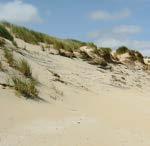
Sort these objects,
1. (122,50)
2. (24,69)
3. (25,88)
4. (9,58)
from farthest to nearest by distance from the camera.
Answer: (122,50) → (9,58) → (24,69) → (25,88)

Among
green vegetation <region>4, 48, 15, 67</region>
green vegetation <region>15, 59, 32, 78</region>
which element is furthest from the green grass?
green vegetation <region>4, 48, 15, 67</region>

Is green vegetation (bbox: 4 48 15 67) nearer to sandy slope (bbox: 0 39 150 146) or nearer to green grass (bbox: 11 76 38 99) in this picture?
sandy slope (bbox: 0 39 150 146)

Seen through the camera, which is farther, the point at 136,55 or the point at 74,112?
the point at 136,55

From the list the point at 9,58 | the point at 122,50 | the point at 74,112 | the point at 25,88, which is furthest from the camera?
the point at 122,50

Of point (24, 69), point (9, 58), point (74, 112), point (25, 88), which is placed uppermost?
point (9, 58)

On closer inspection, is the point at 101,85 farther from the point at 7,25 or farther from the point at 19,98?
the point at 7,25

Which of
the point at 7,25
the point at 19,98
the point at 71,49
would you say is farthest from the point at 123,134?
the point at 7,25

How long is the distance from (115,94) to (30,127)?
4.93 metres

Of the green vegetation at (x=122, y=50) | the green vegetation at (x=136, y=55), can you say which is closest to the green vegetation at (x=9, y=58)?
the green vegetation at (x=136, y=55)

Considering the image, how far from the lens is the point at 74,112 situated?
8812 mm

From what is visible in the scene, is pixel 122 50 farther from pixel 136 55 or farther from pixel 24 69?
pixel 24 69

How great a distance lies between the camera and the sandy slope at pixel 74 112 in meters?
7.07

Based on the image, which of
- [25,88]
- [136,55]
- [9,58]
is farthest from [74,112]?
[136,55]

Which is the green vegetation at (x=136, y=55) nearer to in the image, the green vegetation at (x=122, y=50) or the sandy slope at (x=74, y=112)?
the green vegetation at (x=122, y=50)
